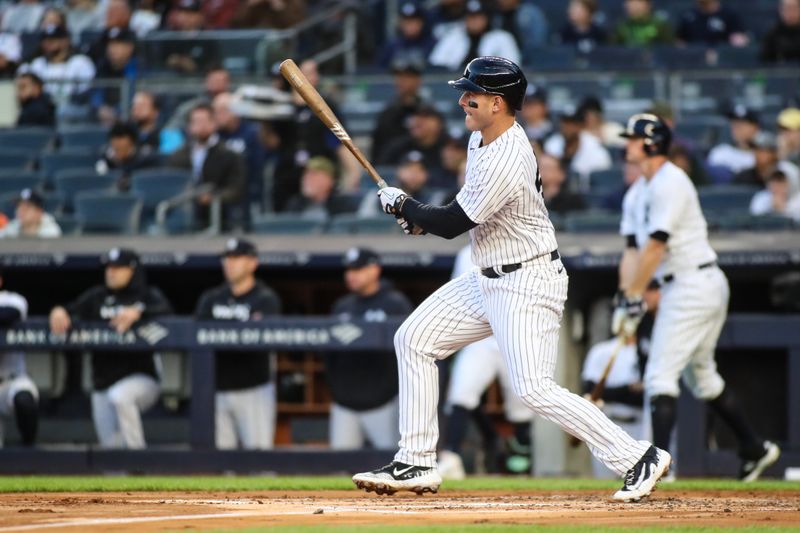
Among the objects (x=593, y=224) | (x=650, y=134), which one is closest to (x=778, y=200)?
(x=593, y=224)

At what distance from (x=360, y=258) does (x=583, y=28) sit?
429 centimetres

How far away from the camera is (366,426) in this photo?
9289 millimetres

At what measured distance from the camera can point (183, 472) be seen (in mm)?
9109

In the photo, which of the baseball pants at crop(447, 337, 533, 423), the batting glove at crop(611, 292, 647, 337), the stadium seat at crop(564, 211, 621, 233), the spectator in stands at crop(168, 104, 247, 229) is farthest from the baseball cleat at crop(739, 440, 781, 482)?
the spectator in stands at crop(168, 104, 247, 229)

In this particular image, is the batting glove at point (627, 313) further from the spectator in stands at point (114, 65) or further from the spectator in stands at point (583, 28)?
the spectator in stands at point (114, 65)

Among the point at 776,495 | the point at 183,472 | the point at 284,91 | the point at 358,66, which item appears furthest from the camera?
the point at 358,66

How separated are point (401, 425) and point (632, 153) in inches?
90.2

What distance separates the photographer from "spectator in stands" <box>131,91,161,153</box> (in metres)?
11.7

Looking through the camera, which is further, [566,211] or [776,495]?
[566,211]

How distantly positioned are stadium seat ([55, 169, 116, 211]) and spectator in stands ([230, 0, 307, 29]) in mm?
2432

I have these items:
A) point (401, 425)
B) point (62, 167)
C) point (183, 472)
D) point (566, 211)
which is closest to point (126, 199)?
point (62, 167)

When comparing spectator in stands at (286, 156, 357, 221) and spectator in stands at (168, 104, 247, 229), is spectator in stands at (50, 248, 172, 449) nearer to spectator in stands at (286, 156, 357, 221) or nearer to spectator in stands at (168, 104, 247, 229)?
spectator in stands at (168, 104, 247, 229)

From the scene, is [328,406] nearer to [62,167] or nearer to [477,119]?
[62,167]

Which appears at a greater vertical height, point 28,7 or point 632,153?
point 28,7
